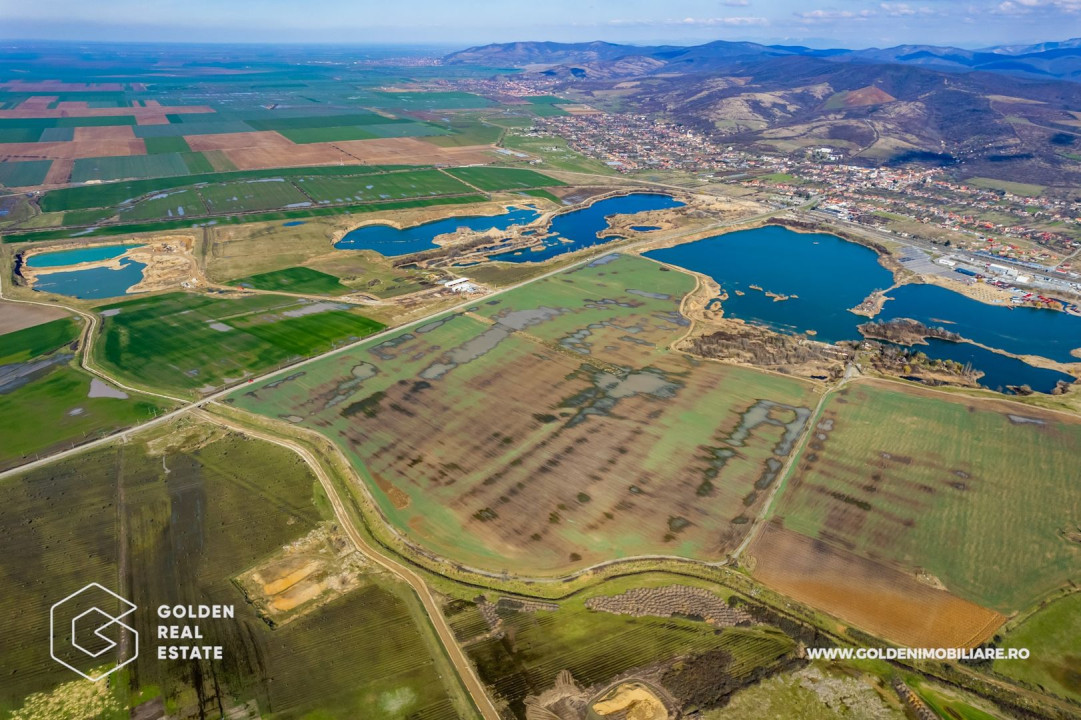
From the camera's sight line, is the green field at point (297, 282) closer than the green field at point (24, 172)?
Yes

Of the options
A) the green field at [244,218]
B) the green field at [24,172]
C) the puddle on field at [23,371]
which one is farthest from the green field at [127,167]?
the puddle on field at [23,371]

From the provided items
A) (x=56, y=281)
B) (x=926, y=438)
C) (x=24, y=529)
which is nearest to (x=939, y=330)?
(x=926, y=438)

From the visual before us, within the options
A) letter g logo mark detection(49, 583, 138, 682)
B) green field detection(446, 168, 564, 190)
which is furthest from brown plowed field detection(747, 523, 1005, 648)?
green field detection(446, 168, 564, 190)

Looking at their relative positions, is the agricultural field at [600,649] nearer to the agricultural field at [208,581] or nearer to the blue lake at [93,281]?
the agricultural field at [208,581]

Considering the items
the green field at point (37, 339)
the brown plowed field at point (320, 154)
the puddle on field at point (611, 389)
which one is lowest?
the puddle on field at point (611, 389)

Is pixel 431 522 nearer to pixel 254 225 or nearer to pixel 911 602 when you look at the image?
pixel 911 602

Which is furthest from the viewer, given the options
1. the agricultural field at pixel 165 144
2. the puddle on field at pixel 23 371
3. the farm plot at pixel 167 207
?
the agricultural field at pixel 165 144

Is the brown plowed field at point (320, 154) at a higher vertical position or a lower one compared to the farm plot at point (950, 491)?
higher
